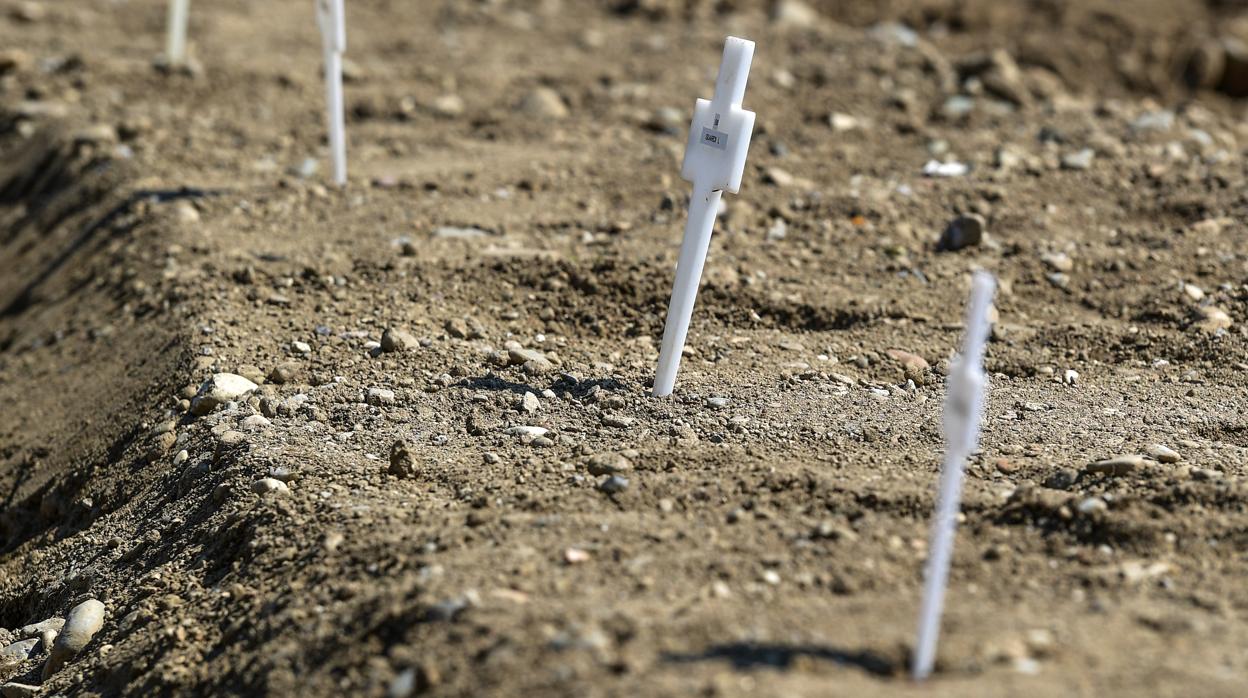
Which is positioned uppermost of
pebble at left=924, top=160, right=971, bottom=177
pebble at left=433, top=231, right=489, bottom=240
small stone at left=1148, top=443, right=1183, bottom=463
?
pebble at left=924, top=160, right=971, bottom=177

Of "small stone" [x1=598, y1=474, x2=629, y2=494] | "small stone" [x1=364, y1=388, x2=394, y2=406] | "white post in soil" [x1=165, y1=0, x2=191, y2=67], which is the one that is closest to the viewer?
"small stone" [x1=598, y1=474, x2=629, y2=494]

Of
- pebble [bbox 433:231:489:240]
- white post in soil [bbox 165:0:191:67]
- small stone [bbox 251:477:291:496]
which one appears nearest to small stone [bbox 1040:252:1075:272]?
pebble [bbox 433:231:489:240]

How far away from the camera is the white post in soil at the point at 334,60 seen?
18.3ft

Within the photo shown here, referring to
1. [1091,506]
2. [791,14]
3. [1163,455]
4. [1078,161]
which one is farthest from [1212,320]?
[791,14]

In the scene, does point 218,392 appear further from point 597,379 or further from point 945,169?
point 945,169

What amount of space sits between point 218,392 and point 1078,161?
4.03 m

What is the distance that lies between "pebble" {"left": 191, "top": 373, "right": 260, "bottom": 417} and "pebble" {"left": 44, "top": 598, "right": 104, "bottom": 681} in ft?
2.48

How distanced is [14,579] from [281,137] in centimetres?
323

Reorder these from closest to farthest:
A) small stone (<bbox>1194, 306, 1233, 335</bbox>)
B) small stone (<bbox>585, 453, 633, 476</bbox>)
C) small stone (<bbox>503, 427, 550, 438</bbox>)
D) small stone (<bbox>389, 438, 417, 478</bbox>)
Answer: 1. small stone (<bbox>585, 453, 633, 476</bbox>)
2. small stone (<bbox>389, 438, 417, 478</bbox>)
3. small stone (<bbox>503, 427, 550, 438</bbox>)
4. small stone (<bbox>1194, 306, 1233, 335</bbox>)

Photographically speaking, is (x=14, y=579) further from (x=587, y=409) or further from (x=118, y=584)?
(x=587, y=409)

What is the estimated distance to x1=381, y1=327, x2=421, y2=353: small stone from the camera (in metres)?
4.44

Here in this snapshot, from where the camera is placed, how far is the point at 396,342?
4.44 m

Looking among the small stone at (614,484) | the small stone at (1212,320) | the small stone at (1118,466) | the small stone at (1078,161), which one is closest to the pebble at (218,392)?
the small stone at (614,484)

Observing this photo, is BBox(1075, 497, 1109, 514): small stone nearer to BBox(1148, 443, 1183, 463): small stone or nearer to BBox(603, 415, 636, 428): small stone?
BBox(1148, 443, 1183, 463): small stone
